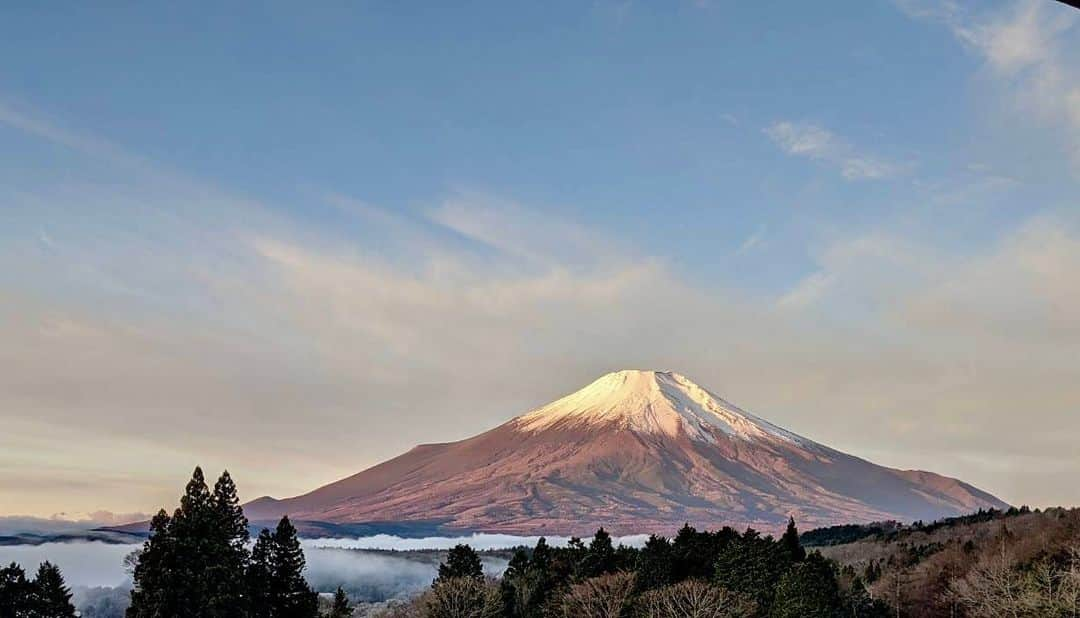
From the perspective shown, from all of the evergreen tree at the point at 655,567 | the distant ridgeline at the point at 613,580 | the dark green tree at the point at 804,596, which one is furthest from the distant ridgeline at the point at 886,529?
the dark green tree at the point at 804,596

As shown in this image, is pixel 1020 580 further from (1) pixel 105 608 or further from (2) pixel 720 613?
(1) pixel 105 608

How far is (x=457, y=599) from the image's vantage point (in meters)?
44.4

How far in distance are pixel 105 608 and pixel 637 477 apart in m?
91.6

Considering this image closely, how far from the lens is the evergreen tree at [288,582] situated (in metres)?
36.7

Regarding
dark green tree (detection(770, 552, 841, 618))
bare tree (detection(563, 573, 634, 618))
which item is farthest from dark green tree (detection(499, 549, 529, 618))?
dark green tree (detection(770, 552, 841, 618))

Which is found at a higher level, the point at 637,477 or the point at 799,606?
the point at 637,477

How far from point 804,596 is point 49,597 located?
1086 inches

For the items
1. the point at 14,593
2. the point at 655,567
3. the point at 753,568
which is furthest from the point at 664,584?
the point at 14,593

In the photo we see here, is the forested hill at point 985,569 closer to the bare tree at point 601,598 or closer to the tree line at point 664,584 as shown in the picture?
the tree line at point 664,584

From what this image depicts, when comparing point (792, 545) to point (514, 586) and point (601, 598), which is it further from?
point (514, 586)

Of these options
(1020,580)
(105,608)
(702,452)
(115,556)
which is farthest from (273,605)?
(702,452)

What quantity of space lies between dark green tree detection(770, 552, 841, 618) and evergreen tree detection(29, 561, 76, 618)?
2635 centimetres

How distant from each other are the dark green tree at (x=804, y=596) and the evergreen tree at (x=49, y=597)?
2635 cm

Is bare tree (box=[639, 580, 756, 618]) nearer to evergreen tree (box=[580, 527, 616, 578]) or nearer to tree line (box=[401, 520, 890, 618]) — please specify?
tree line (box=[401, 520, 890, 618])
